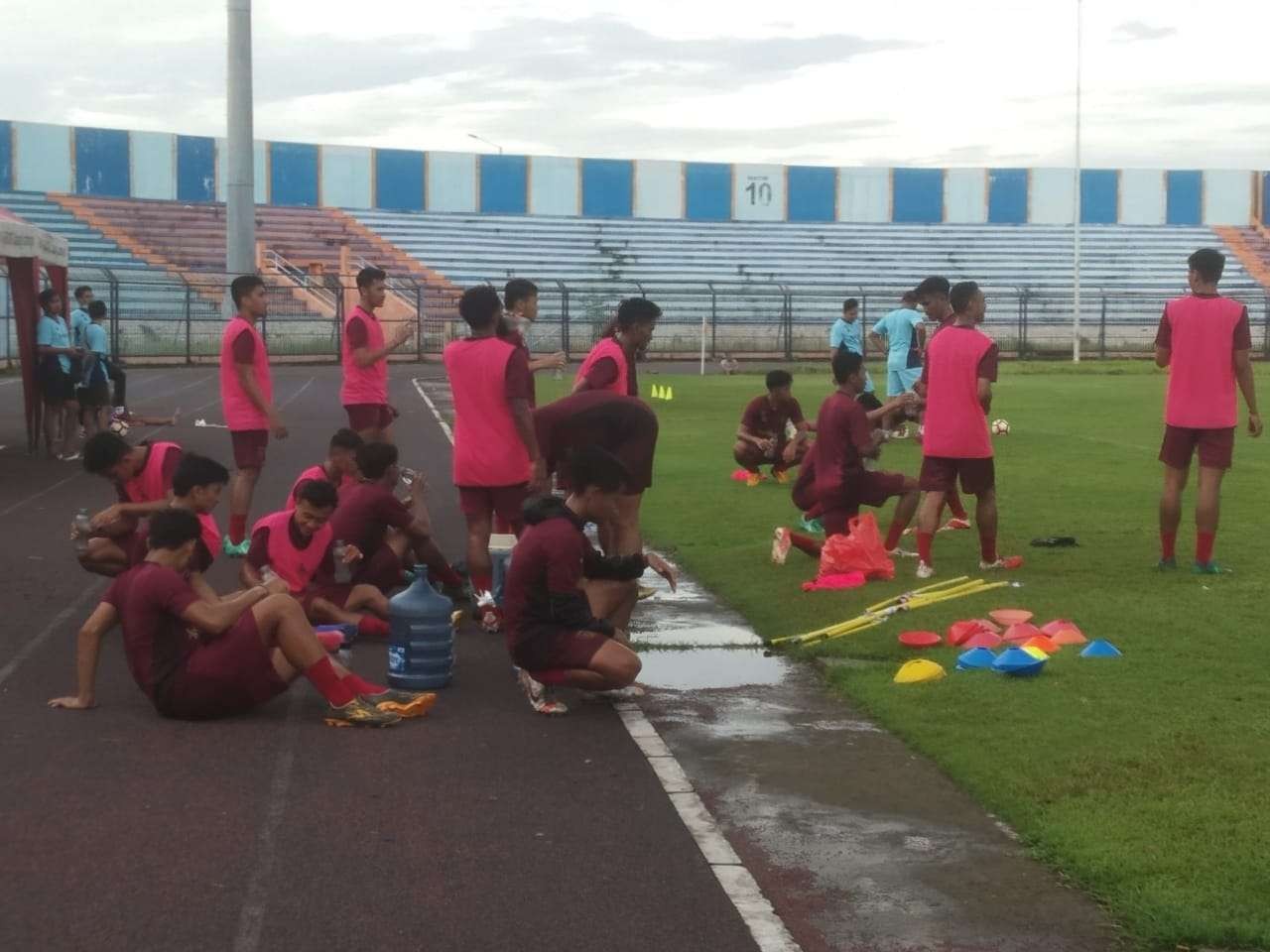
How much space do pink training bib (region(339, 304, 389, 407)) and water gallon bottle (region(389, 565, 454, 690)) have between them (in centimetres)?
429

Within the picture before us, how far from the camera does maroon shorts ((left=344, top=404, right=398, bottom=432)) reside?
12109 mm

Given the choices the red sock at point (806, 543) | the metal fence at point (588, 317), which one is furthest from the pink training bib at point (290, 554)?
the metal fence at point (588, 317)

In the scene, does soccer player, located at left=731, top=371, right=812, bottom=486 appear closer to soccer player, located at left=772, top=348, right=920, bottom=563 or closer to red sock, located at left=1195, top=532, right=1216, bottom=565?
soccer player, located at left=772, top=348, right=920, bottom=563

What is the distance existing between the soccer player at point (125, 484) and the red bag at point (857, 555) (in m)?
4.04

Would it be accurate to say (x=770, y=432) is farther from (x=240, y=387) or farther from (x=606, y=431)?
(x=606, y=431)

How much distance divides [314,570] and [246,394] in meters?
2.54

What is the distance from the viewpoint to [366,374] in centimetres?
1206

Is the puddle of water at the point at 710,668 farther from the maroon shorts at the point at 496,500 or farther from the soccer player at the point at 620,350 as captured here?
the soccer player at the point at 620,350

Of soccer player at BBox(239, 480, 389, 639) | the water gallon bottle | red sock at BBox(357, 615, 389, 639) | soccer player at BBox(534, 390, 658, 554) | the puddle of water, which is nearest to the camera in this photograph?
the water gallon bottle

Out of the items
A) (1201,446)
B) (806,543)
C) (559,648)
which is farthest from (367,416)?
(1201,446)

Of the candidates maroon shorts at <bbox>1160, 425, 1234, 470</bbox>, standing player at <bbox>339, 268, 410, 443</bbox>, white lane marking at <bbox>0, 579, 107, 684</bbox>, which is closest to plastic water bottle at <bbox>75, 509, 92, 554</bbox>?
white lane marking at <bbox>0, 579, 107, 684</bbox>

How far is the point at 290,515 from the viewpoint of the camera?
8.92 m

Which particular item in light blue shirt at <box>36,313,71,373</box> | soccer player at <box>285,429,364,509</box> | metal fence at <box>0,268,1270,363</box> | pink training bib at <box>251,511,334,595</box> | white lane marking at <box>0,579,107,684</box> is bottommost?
white lane marking at <box>0,579,107,684</box>

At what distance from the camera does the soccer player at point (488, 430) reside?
29.5ft
